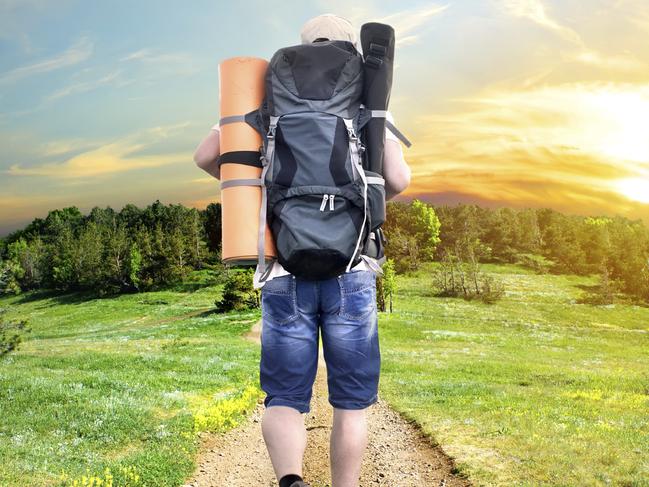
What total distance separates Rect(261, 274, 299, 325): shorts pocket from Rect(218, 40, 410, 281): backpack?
11 centimetres

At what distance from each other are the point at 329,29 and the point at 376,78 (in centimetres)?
62

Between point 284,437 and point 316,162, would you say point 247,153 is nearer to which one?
point 316,162

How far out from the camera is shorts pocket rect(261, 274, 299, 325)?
488cm

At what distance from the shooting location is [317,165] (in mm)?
4797

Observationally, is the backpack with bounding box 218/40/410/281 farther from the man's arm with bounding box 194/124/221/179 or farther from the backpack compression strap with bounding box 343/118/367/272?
the man's arm with bounding box 194/124/221/179

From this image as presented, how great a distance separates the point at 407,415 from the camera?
15.4 meters

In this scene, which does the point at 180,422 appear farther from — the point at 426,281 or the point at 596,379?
the point at 426,281

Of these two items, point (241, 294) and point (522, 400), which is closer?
point (522, 400)

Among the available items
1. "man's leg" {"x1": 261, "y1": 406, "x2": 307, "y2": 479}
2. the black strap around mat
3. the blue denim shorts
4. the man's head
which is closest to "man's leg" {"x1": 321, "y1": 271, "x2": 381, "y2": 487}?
the blue denim shorts

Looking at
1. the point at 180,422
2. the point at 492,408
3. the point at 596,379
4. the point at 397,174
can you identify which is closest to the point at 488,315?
the point at 596,379

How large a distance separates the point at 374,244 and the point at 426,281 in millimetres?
88795

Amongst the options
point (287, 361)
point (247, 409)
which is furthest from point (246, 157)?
point (247, 409)

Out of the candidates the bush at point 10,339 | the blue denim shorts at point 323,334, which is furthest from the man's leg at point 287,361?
the bush at point 10,339

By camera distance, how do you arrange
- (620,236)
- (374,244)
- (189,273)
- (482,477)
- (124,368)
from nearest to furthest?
(374,244), (482,477), (124,368), (189,273), (620,236)
